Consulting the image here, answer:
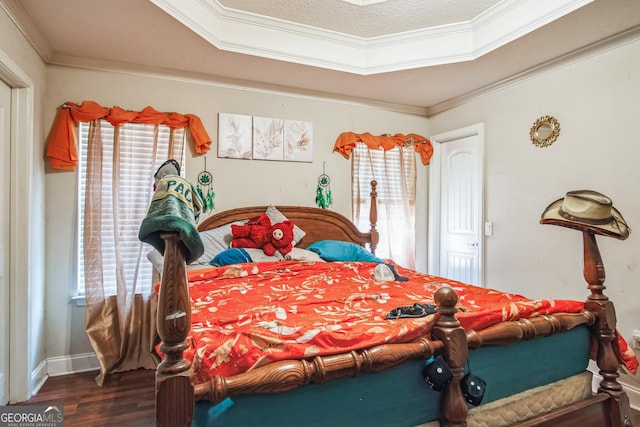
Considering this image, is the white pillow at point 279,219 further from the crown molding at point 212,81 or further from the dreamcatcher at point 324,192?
the crown molding at point 212,81

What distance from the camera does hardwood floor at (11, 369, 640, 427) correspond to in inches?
85.1

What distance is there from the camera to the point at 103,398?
2426 millimetres

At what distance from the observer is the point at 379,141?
384 centimetres

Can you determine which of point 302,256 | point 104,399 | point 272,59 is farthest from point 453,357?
point 272,59

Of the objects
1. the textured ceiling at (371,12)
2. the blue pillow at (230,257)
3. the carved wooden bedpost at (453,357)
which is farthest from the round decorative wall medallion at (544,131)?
the blue pillow at (230,257)

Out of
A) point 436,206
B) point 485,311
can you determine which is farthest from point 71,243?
point 436,206

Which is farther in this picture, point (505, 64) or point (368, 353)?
point (505, 64)

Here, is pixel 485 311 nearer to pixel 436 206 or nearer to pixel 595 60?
pixel 595 60

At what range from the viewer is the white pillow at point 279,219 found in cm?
325

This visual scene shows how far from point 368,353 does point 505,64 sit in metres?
2.77

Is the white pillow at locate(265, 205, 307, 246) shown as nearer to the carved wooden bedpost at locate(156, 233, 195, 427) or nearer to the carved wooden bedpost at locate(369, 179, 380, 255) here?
the carved wooden bedpost at locate(369, 179, 380, 255)

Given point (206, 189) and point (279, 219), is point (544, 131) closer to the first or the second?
point (279, 219)

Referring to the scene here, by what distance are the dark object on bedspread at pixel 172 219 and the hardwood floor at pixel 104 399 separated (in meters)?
1.72

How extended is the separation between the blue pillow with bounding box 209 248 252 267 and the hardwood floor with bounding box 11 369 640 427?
986mm
